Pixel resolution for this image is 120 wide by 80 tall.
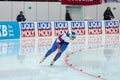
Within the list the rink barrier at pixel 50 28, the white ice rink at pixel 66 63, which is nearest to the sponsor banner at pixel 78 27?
the rink barrier at pixel 50 28

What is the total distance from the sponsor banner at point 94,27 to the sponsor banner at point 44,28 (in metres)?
2.64

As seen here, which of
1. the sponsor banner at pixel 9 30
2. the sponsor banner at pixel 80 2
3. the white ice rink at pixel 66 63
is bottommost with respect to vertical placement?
the white ice rink at pixel 66 63

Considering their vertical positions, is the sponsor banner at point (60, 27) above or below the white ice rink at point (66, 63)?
above

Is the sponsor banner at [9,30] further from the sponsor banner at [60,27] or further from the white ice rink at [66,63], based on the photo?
the white ice rink at [66,63]

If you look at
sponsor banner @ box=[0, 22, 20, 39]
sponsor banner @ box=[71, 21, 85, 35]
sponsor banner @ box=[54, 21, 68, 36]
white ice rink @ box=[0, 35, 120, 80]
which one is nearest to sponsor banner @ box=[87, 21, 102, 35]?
sponsor banner @ box=[71, 21, 85, 35]

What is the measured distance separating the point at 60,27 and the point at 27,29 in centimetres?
205

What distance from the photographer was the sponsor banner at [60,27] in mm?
21922

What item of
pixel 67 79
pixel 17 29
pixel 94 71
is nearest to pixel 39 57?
pixel 94 71

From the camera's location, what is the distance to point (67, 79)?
9.15m

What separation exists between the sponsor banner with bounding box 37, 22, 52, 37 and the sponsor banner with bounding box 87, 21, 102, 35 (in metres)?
2.64

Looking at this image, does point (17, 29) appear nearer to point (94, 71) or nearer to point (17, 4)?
point (17, 4)

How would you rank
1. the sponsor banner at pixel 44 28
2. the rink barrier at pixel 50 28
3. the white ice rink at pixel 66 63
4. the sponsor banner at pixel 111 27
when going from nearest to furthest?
the white ice rink at pixel 66 63 < the rink barrier at pixel 50 28 < the sponsor banner at pixel 44 28 < the sponsor banner at pixel 111 27

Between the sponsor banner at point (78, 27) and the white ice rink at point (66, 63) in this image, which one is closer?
the white ice rink at point (66, 63)

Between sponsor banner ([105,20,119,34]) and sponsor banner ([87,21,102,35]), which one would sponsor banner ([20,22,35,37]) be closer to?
sponsor banner ([87,21,102,35])
